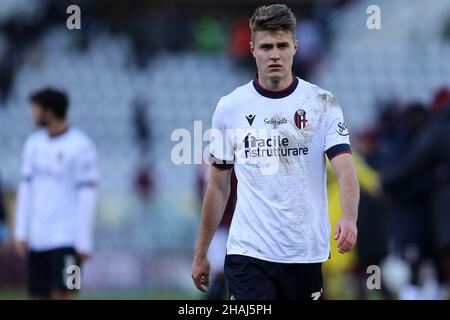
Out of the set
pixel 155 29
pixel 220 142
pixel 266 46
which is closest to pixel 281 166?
pixel 220 142

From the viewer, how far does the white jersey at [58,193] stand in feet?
34.9

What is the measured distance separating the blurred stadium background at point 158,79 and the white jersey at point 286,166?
1129cm

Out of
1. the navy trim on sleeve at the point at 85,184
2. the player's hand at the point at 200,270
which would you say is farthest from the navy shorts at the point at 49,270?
the player's hand at the point at 200,270

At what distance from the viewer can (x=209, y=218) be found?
6188mm

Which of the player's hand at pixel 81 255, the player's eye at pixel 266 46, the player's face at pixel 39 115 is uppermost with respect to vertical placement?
the player's face at pixel 39 115

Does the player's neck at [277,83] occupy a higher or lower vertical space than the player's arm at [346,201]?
higher

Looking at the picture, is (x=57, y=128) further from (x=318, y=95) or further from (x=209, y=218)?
(x=318, y=95)

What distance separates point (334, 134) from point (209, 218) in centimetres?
86

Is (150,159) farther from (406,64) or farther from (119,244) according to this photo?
(406,64)

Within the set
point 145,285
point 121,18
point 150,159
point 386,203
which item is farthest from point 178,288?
point 121,18

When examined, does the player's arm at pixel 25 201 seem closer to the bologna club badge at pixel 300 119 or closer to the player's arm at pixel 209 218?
the player's arm at pixel 209 218
